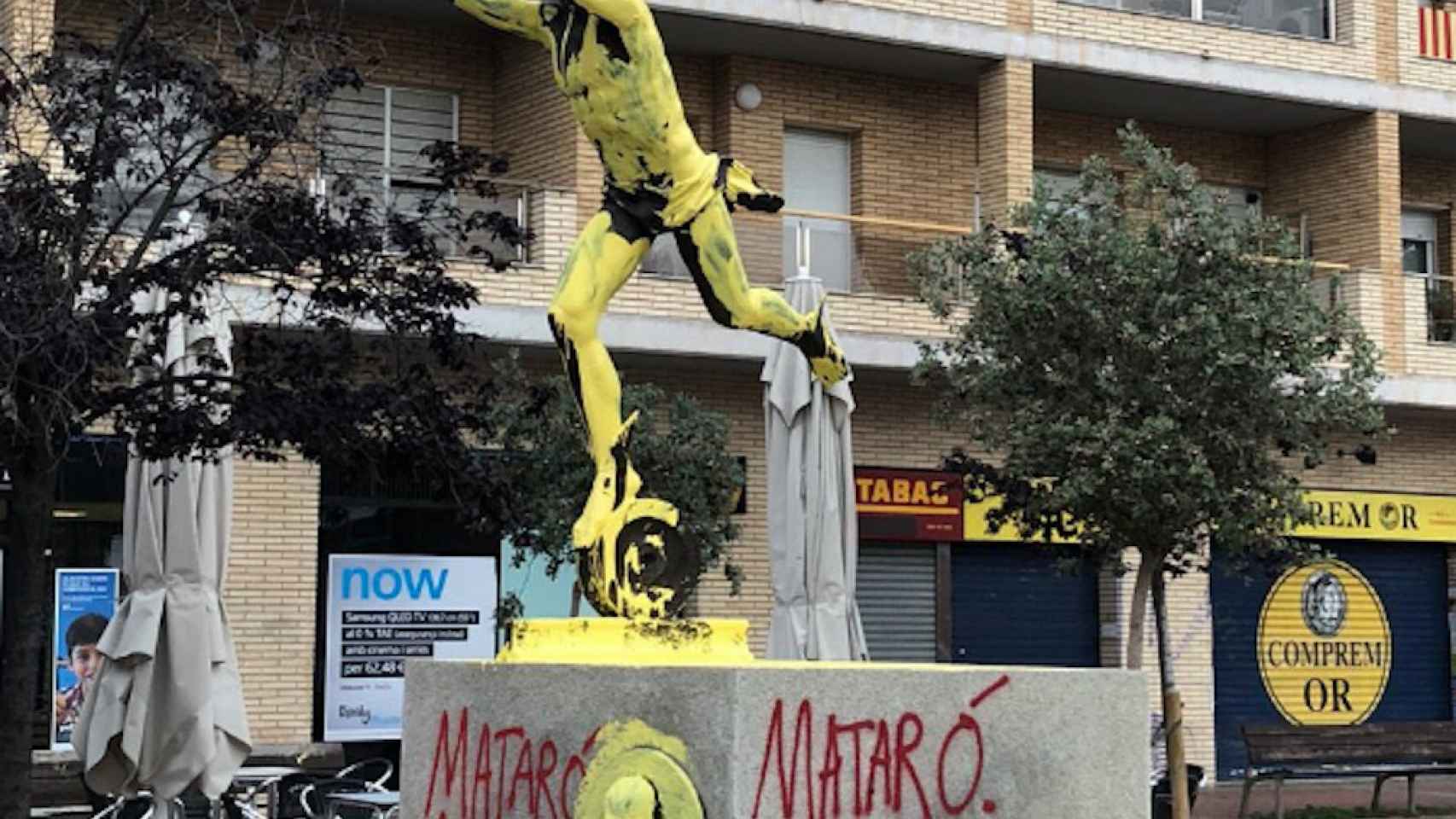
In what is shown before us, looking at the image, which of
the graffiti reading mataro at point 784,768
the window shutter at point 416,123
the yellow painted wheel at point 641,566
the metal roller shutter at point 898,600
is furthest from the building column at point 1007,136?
the graffiti reading mataro at point 784,768

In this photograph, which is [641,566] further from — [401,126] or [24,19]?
[401,126]

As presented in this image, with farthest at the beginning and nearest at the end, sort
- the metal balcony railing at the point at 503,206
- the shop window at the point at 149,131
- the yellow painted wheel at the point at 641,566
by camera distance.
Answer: the metal balcony railing at the point at 503,206, the shop window at the point at 149,131, the yellow painted wheel at the point at 641,566

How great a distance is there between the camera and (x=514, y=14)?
24.8 feet

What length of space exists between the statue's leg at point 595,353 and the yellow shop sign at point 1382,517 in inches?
693

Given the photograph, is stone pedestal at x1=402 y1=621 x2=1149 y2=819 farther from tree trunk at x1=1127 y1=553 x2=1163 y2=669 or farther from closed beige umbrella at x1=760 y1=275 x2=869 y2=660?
tree trunk at x1=1127 y1=553 x2=1163 y2=669

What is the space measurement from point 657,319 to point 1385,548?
10221 mm

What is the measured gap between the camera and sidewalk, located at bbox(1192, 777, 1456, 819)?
1978cm

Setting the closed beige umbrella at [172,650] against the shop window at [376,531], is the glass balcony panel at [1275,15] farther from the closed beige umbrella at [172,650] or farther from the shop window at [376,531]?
the closed beige umbrella at [172,650]

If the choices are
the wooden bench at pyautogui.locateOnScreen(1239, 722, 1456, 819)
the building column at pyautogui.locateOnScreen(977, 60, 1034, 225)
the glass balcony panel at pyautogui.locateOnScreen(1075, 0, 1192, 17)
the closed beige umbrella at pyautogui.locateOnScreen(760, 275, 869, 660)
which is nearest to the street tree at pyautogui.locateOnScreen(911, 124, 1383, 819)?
the closed beige umbrella at pyautogui.locateOnScreen(760, 275, 869, 660)

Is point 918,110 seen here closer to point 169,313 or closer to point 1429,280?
point 1429,280

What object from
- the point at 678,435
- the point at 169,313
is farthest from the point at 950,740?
the point at 678,435

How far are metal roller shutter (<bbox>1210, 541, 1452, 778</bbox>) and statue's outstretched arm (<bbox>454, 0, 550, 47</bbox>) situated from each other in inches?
688

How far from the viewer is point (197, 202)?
10.8 m

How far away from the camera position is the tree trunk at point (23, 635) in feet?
32.7
